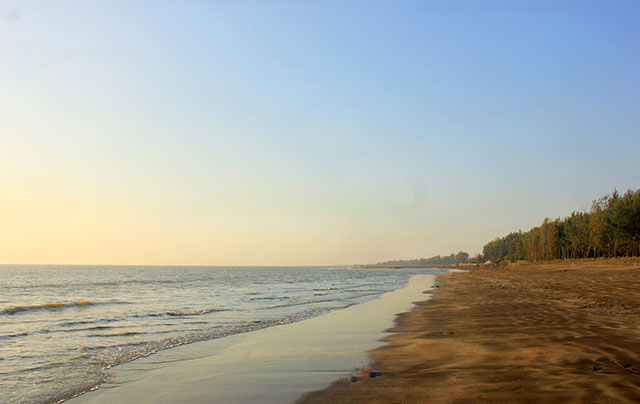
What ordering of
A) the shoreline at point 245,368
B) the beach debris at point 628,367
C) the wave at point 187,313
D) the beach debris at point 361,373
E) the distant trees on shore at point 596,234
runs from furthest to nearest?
the distant trees on shore at point 596,234
the wave at point 187,313
the beach debris at point 361,373
the shoreline at point 245,368
the beach debris at point 628,367

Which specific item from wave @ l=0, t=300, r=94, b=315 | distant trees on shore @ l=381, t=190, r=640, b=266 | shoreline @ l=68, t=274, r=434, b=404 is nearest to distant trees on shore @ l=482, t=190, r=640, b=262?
distant trees on shore @ l=381, t=190, r=640, b=266

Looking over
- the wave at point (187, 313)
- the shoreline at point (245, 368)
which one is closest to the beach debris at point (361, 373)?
the shoreline at point (245, 368)

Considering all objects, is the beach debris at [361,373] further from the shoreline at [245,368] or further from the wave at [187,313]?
the wave at [187,313]

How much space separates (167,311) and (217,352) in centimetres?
1362

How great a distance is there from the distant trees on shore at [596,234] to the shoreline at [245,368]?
220 feet

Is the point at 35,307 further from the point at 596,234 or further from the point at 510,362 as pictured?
the point at 596,234

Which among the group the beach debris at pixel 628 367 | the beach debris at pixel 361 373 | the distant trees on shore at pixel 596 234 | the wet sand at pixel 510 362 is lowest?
the beach debris at pixel 361 373

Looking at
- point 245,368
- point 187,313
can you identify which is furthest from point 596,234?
point 245,368

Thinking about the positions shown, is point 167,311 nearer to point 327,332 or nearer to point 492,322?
point 327,332

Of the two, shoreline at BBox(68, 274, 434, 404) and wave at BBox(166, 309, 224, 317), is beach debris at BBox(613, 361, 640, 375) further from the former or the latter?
wave at BBox(166, 309, 224, 317)

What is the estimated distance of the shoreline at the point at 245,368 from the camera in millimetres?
7340

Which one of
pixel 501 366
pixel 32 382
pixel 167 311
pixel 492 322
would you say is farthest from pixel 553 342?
pixel 167 311

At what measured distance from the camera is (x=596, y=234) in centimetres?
7319

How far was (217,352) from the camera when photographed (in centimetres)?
1165
